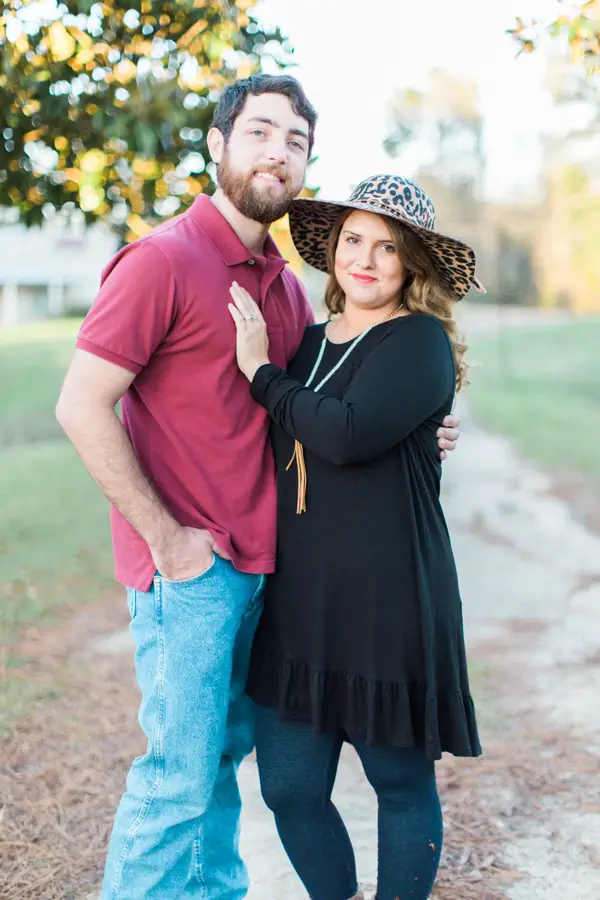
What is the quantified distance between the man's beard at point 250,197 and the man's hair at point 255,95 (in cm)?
10

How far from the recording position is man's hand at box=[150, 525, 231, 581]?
2252 mm

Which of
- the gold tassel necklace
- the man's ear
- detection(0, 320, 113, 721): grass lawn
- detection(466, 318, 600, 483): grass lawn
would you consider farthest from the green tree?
detection(466, 318, 600, 483): grass lawn

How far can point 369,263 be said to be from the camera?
241cm

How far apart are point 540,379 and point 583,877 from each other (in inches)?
759

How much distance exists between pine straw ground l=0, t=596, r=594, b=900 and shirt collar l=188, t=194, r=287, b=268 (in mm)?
1995

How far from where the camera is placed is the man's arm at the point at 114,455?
2.16 metres

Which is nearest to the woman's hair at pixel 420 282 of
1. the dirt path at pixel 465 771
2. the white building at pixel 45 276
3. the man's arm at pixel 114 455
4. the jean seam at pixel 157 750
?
the man's arm at pixel 114 455

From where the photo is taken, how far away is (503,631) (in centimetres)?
582

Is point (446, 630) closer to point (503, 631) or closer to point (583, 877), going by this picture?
point (583, 877)

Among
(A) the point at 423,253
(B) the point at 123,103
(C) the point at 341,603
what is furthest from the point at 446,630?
(B) the point at 123,103

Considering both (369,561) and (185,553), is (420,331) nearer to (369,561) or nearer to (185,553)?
(369,561)

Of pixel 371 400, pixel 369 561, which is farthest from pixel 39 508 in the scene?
pixel 371 400

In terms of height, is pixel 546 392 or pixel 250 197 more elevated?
pixel 250 197

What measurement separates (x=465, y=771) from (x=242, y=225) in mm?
2425
